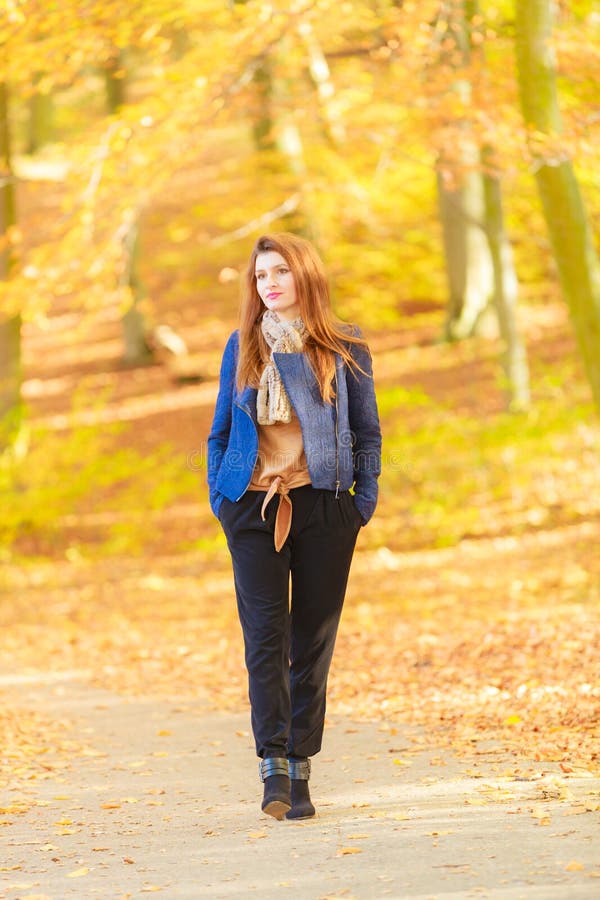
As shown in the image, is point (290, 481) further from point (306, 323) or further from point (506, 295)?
point (506, 295)

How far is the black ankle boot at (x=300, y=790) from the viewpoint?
450 cm

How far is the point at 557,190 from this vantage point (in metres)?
8.83

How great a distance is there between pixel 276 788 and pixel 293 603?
0.70 meters

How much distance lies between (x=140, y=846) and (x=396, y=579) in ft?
Result: 23.5

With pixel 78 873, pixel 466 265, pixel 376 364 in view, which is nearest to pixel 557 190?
pixel 78 873

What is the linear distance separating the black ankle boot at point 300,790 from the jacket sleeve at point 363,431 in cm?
96

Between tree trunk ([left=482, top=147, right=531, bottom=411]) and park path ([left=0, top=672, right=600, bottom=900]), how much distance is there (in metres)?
8.98

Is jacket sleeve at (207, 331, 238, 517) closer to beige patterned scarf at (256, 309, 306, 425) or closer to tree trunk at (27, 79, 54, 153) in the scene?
beige patterned scarf at (256, 309, 306, 425)

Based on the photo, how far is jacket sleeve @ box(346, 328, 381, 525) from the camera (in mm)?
4629

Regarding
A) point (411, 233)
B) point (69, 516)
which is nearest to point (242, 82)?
point (69, 516)

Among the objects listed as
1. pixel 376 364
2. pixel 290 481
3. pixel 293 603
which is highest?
pixel 290 481

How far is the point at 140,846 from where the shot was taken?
4.29 meters

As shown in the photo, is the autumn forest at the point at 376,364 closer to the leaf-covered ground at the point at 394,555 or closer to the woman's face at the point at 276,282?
the leaf-covered ground at the point at 394,555

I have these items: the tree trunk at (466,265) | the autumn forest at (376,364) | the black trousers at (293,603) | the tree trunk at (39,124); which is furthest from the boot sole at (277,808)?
the tree trunk at (39,124)
